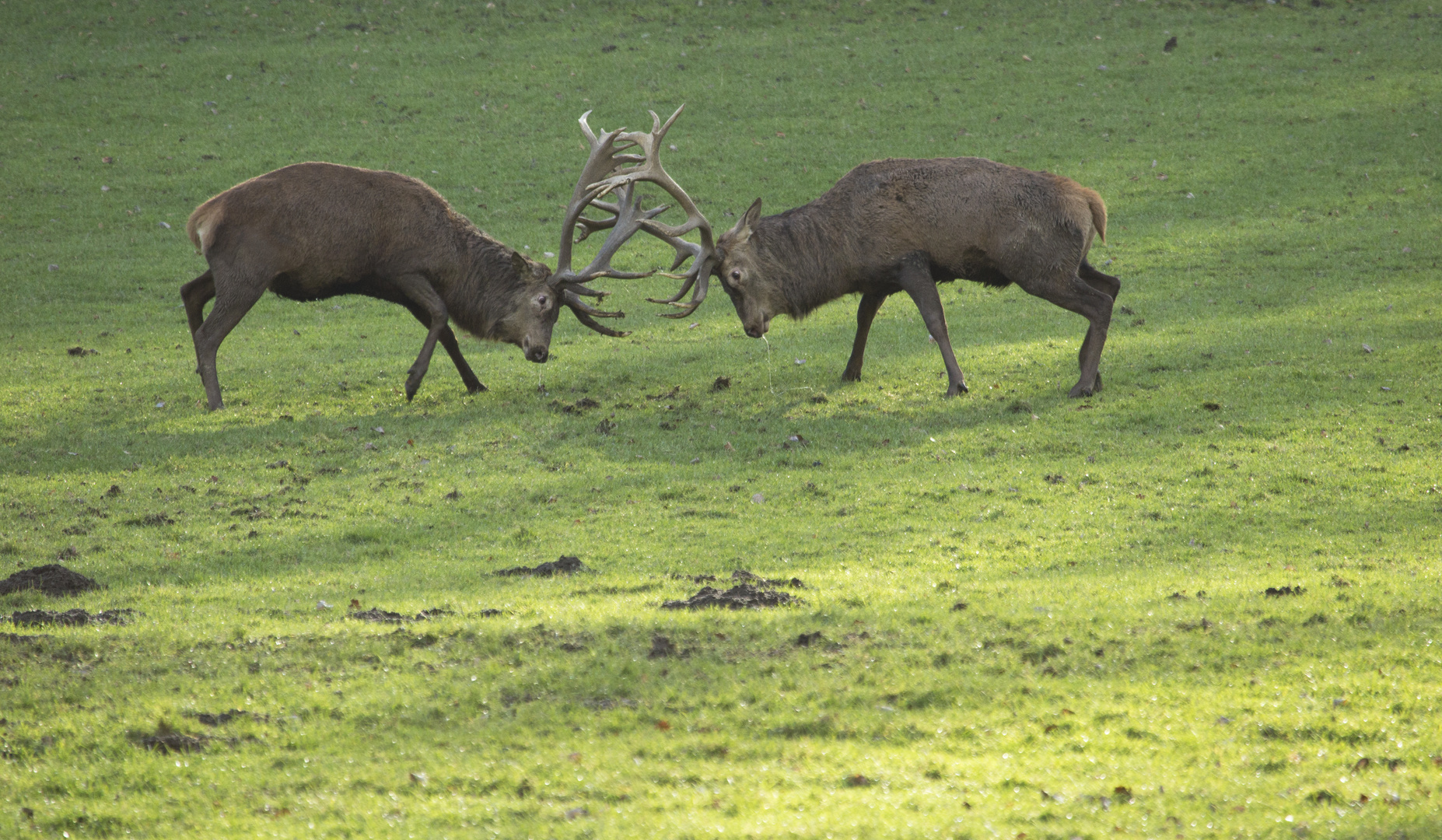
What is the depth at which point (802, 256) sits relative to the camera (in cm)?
1417

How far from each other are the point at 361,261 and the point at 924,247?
21.2ft

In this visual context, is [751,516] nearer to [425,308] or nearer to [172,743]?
[172,743]

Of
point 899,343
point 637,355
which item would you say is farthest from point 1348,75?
point 637,355

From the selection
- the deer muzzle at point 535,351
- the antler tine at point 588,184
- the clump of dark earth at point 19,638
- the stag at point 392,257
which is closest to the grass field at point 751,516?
the clump of dark earth at point 19,638

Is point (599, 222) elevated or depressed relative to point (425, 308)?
elevated

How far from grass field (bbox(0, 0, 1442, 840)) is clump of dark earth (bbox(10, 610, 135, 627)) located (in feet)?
1.08

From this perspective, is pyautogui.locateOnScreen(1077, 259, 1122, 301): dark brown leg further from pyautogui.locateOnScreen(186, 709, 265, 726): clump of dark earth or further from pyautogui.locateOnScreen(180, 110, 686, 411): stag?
pyautogui.locateOnScreen(186, 709, 265, 726): clump of dark earth

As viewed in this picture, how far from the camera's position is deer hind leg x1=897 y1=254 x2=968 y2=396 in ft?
45.3

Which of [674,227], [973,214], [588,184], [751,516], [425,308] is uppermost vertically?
[588,184]

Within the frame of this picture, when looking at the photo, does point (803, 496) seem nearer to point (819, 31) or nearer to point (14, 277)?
point (14, 277)

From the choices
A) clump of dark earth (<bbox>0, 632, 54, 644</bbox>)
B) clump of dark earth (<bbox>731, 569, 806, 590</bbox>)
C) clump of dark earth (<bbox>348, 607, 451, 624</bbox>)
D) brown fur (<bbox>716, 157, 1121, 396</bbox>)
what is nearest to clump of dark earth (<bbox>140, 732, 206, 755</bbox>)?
clump of dark earth (<bbox>0, 632, 54, 644</bbox>)

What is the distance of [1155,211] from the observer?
73.3 ft

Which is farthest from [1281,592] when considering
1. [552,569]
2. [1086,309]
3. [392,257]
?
[392,257]

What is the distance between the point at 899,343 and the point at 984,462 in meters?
5.57
